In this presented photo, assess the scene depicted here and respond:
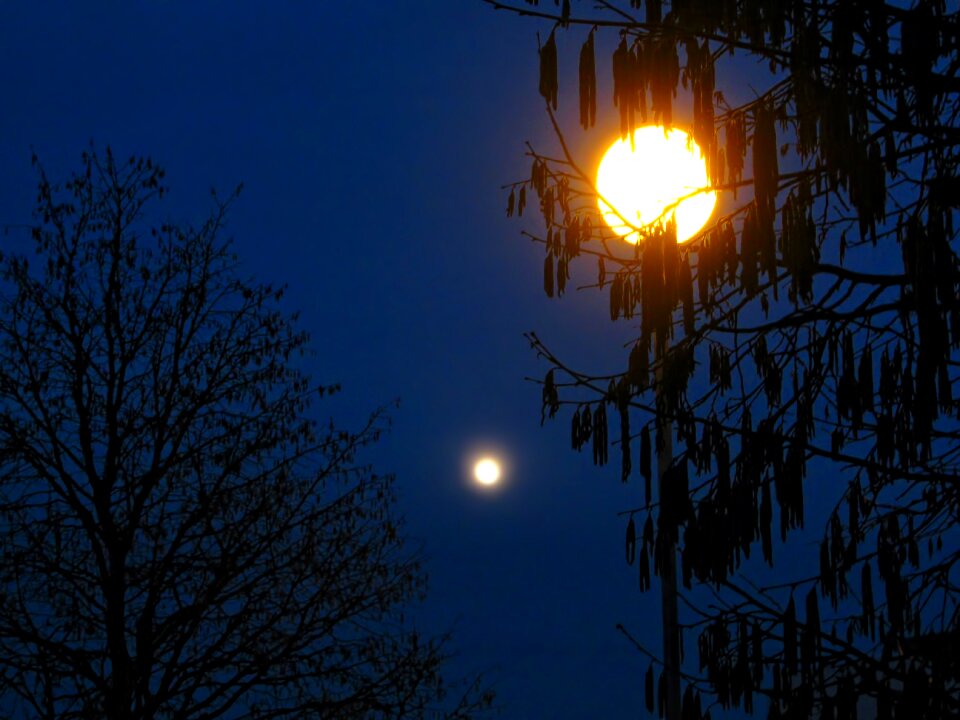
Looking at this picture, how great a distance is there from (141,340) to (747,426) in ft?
22.0

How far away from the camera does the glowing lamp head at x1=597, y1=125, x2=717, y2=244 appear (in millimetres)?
4949

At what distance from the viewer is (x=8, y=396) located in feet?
31.6

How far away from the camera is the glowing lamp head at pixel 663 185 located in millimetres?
4949

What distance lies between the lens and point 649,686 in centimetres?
501

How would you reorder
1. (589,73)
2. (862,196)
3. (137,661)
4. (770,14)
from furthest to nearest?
(137,661) → (589,73) → (770,14) → (862,196)

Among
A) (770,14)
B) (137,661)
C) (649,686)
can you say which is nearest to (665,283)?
(770,14)

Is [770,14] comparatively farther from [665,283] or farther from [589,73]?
[665,283]

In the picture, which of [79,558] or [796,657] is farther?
[79,558]

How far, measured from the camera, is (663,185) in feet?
16.6

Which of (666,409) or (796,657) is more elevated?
(666,409)

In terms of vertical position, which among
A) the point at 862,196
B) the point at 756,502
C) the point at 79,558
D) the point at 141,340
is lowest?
the point at 756,502

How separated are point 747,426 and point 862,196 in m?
1.40

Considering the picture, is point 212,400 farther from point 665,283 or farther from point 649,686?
point 665,283

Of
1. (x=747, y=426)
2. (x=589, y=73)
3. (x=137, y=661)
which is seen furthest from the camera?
(x=137, y=661)
